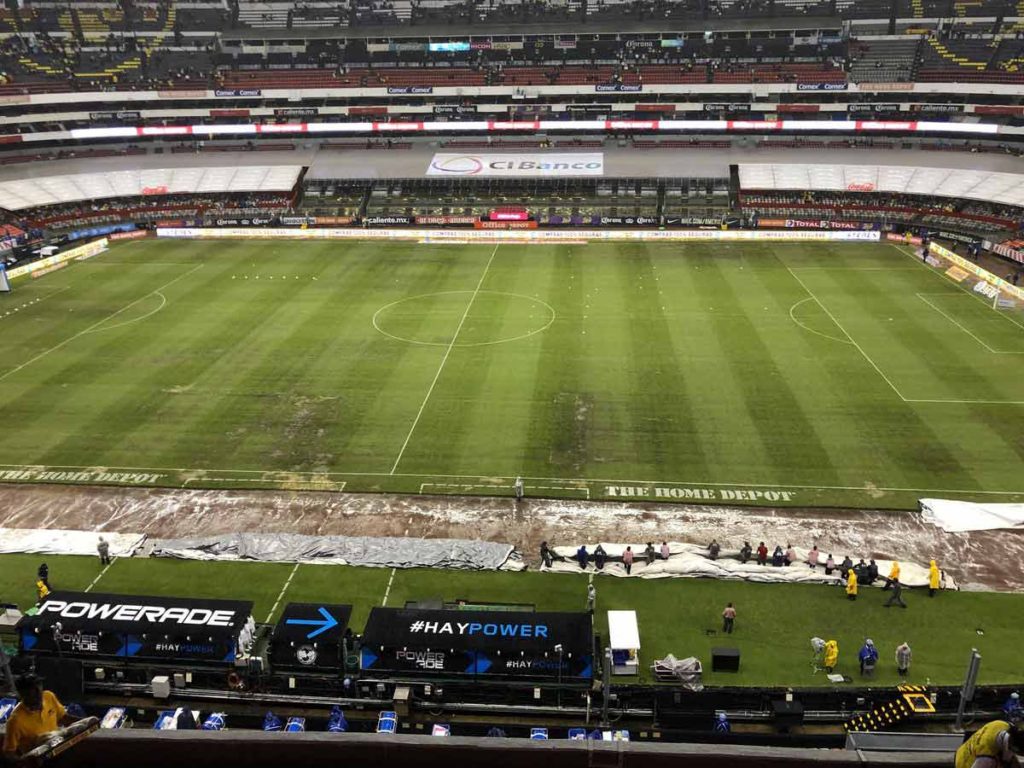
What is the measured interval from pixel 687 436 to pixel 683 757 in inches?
1352

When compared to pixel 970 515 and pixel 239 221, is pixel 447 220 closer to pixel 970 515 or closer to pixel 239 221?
pixel 239 221

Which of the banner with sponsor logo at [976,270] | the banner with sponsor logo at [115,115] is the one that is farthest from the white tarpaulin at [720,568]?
the banner with sponsor logo at [115,115]

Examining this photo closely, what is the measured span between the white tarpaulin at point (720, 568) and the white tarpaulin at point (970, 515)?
3.35 meters

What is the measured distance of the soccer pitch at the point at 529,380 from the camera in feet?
116

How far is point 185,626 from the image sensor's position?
75.0 ft

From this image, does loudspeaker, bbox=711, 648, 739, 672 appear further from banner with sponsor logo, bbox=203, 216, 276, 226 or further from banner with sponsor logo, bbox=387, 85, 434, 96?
banner with sponsor logo, bbox=387, 85, 434, 96

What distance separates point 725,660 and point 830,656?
3141 millimetres

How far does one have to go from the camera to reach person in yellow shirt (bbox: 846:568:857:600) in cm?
2642

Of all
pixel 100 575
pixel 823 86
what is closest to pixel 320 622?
pixel 100 575

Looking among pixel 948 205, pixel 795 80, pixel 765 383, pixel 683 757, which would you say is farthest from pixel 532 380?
pixel 795 80

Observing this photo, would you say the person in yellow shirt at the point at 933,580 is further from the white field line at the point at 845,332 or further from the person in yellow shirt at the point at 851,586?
the white field line at the point at 845,332

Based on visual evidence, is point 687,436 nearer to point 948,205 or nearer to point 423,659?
point 423,659

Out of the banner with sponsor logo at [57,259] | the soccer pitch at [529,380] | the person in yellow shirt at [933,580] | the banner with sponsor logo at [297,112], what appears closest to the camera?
the person in yellow shirt at [933,580]

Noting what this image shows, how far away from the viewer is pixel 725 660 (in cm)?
2325
